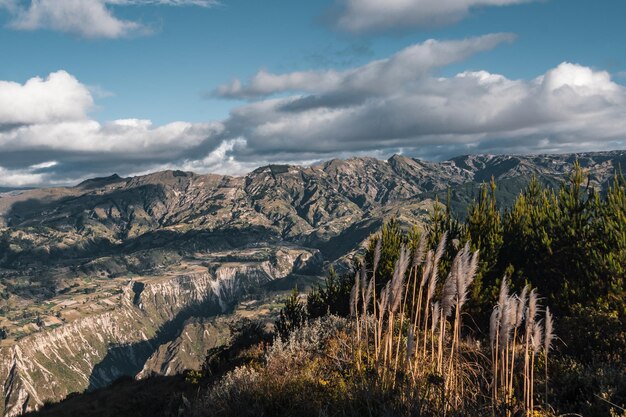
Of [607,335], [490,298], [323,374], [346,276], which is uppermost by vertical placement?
[323,374]

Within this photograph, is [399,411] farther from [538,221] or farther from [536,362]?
[538,221]

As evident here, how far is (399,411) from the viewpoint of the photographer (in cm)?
718

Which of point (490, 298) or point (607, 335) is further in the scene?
point (490, 298)

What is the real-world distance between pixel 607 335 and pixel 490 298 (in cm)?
1794

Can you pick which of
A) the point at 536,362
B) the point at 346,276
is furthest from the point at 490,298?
the point at 346,276

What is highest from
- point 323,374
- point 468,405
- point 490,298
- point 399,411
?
point 399,411

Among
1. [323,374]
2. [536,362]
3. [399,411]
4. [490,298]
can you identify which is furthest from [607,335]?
[490,298]

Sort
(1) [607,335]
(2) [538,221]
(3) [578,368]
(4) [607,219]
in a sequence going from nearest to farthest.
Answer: (3) [578,368]
(1) [607,335]
(4) [607,219]
(2) [538,221]

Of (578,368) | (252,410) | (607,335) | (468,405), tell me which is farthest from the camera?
(607,335)

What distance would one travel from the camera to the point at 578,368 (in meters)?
12.1

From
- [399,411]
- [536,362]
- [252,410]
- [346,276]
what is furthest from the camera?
[346,276]

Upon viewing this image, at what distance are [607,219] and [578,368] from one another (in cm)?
2714

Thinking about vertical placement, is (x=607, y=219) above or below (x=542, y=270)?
above

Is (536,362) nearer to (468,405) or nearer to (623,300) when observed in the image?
(468,405)
